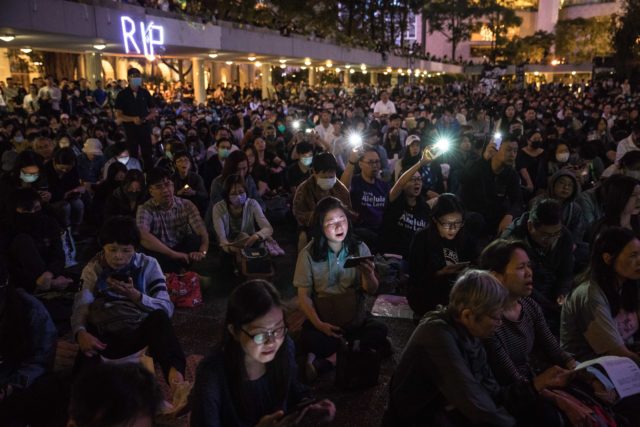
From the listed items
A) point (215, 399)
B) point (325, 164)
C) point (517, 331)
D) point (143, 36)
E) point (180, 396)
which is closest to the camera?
point (215, 399)

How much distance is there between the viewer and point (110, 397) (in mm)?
1772

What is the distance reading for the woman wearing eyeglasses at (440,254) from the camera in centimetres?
417

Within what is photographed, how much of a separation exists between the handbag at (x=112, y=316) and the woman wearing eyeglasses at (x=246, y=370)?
1269 mm

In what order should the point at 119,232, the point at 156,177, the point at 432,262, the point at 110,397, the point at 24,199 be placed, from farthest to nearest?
the point at 156,177
the point at 24,199
the point at 432,262
the point at 119,232
the point at 110,397

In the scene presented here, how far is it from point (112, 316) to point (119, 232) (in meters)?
0.53

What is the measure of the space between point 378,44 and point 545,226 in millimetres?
36160

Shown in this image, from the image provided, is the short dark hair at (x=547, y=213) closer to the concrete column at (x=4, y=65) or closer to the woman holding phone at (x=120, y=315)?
the woman holding phone at (x=120, y=315)

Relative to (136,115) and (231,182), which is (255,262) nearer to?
(231,182)

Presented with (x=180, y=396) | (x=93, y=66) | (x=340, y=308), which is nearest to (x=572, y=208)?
(x=340, y=308)

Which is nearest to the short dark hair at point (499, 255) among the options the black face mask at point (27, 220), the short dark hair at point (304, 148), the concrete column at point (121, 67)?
the black face mask at point (27, 220)

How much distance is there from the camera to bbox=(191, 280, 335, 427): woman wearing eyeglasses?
2330 millimetres

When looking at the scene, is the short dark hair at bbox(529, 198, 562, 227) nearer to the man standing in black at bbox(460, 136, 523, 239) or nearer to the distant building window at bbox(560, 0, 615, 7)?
the man standing in black at bbox(460, 136, 523, 239)

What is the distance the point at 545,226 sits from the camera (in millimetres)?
4207

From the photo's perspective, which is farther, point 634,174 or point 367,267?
point 634,174
